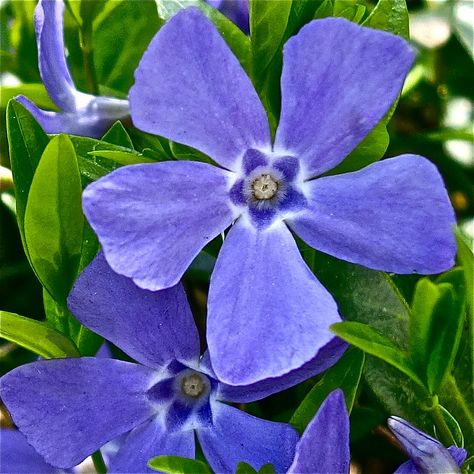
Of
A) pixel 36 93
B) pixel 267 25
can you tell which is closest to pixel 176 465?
pixel 267 25

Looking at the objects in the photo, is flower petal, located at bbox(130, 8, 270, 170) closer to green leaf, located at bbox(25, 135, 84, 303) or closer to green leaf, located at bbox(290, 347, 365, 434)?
green leaf, located at bbox(25, 135, 84, 303)

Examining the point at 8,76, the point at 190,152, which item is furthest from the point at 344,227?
the point at 8,76

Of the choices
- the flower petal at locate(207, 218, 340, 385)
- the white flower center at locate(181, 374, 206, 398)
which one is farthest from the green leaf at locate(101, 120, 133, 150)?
the white flower center at locate(181, 374, 206, 398)

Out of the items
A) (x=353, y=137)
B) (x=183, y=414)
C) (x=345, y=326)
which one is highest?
(x=353, y=137)

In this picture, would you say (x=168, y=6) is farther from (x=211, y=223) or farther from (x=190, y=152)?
(x=211, y=223)

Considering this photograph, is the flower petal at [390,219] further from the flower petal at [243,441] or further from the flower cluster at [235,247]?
the flower petal at [243,441]

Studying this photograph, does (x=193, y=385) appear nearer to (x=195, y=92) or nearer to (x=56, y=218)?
(x=56, y=218)

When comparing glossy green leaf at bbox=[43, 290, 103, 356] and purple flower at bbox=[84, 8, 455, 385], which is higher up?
purple flower at bbox=[84, 8, 455, 385]
